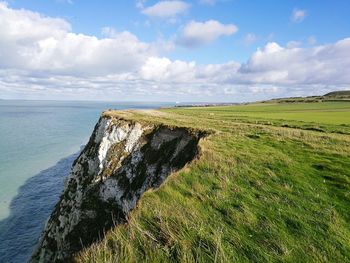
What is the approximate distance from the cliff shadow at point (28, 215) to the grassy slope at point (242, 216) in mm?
27941

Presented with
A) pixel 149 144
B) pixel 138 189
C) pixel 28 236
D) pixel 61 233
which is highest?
pixel 149 144

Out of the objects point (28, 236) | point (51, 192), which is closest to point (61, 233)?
point (28, 236)

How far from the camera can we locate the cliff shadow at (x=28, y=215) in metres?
33.6

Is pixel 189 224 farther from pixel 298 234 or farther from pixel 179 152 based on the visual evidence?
pixel 179 152

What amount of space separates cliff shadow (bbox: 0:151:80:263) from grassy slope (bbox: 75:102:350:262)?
27.9 meters

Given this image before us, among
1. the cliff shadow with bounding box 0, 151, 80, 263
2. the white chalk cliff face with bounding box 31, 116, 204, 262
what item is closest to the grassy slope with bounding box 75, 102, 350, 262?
the white chalk cliff face with bounding box 31, 116, 204, 262

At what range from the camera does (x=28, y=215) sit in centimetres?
4194

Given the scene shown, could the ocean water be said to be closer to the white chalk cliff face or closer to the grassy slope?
the white chalk cliff face

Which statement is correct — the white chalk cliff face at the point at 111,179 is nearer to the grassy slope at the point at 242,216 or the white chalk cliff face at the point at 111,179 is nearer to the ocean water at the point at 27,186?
the ocean water at the point at 27,186

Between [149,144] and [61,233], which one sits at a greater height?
[149,144]

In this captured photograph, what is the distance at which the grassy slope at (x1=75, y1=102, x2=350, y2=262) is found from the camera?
26.5ft

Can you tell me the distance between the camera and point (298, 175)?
1462 cm

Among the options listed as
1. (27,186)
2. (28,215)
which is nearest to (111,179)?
(28,215)

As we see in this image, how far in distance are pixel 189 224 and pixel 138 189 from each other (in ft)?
64.6
